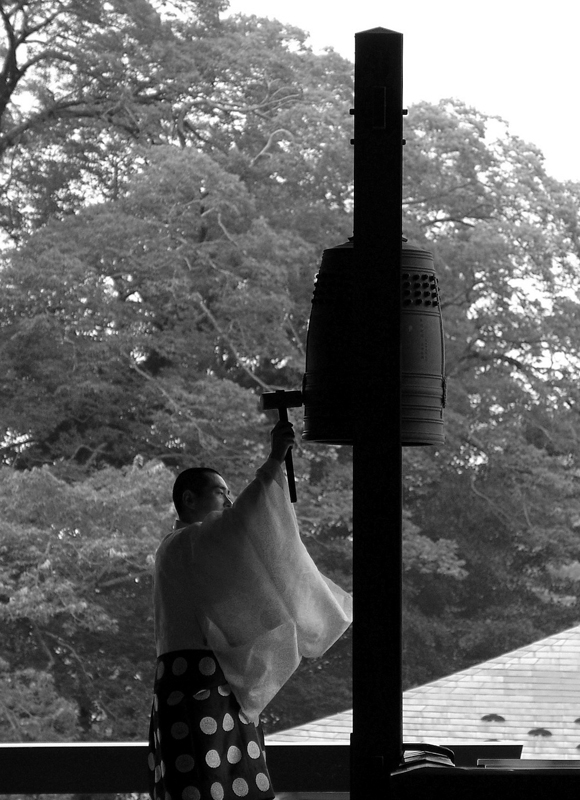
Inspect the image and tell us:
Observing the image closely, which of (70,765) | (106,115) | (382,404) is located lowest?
(70,765)

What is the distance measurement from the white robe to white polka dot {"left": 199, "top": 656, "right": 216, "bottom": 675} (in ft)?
0.05

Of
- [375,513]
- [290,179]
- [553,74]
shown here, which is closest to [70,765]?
[375,513]

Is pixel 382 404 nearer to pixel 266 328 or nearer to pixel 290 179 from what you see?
pixel 266 328

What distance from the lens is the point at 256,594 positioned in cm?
186

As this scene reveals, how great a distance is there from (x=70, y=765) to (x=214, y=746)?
1.44ft

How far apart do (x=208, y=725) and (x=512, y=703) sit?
5516 mm

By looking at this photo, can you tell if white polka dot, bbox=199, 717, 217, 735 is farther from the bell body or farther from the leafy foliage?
the leafy foliage

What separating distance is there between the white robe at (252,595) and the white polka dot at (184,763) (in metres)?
0.13

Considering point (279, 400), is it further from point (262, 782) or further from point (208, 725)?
point (262, 782)

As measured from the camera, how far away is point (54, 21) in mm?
7363

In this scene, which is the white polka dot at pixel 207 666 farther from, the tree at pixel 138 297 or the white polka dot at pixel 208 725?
the tree at pixel 138 297

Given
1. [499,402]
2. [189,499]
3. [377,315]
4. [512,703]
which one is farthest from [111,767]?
[499,402]

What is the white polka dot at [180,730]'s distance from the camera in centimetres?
183

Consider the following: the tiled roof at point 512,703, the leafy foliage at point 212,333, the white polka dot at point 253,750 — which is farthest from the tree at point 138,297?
the white polka dot at point 253,750
